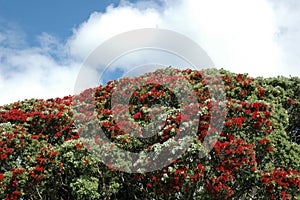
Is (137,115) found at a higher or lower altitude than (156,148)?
higher

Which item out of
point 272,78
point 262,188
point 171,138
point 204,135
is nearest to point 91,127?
point 171,138

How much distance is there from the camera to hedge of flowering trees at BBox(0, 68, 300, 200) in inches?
420

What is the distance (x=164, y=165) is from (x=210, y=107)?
2.48 metres

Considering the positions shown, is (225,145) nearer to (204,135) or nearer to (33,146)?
(204,135)

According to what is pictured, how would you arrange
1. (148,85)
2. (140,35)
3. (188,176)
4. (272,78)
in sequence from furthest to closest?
(272,78) < (140,35) < (148,85) < (188,176)

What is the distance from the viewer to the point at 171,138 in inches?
424

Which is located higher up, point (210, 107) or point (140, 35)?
point (140, 35)

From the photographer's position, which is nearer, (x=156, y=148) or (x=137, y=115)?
(x=156, y=148)

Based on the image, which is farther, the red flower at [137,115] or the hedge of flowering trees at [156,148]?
the red flower at [137,115]

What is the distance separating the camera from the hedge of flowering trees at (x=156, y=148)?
10.7 meters

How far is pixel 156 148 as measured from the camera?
34.6ft

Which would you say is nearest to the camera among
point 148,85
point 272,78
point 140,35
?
point 148,85

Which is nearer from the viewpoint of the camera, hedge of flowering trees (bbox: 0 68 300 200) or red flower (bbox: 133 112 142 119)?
hedge of flowering trees (bbox: 0 68 300 200)

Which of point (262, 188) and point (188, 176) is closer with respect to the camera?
point (188, 176)
